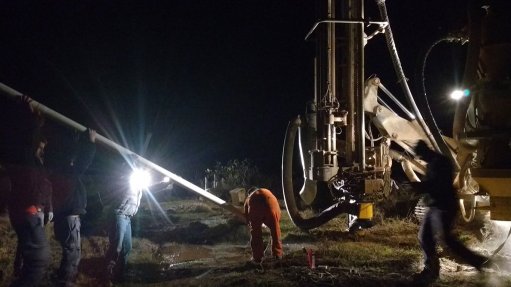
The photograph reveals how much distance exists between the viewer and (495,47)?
16.4 feet

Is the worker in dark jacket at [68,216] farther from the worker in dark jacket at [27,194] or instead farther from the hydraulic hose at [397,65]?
the hydraulic hose at [397,65]

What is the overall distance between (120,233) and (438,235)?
4.18m

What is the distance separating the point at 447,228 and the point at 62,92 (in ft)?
67.7

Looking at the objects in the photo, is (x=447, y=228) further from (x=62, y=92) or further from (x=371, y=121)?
(x=62, y=92)

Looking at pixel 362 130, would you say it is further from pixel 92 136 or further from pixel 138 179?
pixel 92 136

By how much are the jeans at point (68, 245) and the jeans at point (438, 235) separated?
423 centimetres

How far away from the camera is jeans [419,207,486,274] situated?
5609 millimetres

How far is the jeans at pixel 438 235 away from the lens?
18.4ft

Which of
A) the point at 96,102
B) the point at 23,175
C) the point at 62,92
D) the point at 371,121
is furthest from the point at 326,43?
the point at 96,102

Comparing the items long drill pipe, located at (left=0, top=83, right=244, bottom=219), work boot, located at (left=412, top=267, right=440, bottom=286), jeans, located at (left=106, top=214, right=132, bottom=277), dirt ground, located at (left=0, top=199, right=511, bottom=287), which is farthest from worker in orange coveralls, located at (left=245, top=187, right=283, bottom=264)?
work boot, located at (left=412, top=267, right=440, bottom=286)

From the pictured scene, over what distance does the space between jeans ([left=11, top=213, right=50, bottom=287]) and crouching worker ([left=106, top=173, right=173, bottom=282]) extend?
135 cm

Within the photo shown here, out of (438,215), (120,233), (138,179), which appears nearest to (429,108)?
(438,215)

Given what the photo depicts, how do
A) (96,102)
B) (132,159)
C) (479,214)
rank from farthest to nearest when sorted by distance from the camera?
(96,102), (479,214), (132,159)

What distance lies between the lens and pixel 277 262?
21.9 feet
